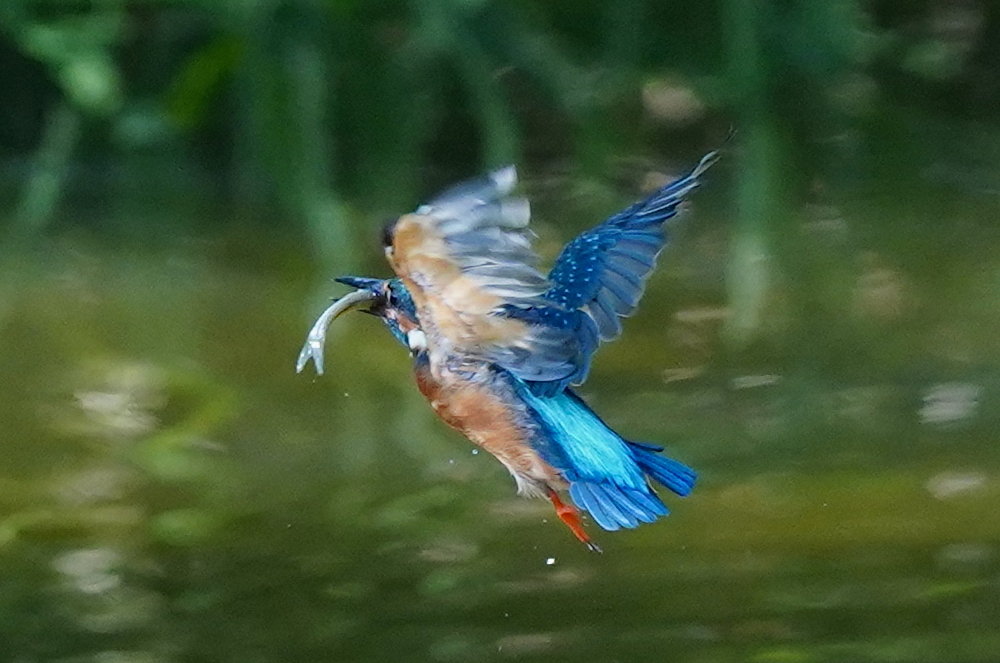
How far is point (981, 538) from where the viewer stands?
980 mm


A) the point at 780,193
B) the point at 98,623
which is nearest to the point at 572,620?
the point at 98,623

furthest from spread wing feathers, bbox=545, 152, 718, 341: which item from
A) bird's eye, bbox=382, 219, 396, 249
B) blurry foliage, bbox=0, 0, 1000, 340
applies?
blurry foliage, bbox=0, 0, 1000, 340

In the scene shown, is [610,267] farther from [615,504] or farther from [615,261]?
[615,504]

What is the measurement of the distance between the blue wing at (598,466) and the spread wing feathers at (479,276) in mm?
27

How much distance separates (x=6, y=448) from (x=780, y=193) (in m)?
0.81

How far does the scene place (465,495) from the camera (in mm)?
1075

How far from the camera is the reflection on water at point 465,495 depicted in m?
A: 0.89

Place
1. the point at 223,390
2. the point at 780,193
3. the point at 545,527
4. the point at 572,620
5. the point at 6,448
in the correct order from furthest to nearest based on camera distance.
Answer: the point at 780,193, the point at 223,390, the point at 6,448, the point at 545,527, the point at 572,620

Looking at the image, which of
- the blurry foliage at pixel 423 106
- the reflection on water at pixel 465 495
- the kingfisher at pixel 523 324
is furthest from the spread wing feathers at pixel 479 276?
the blurry foliage at pixel 423 106

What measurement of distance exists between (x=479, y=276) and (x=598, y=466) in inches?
5.1

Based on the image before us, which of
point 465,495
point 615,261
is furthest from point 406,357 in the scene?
point 615,261

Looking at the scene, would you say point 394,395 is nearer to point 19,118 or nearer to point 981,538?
point 981,538

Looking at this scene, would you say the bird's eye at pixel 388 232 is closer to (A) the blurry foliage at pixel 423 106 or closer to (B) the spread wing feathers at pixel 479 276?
(B) the spread wing feathers at pixel 479 276

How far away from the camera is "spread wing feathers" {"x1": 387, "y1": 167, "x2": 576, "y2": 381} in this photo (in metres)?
0.68
